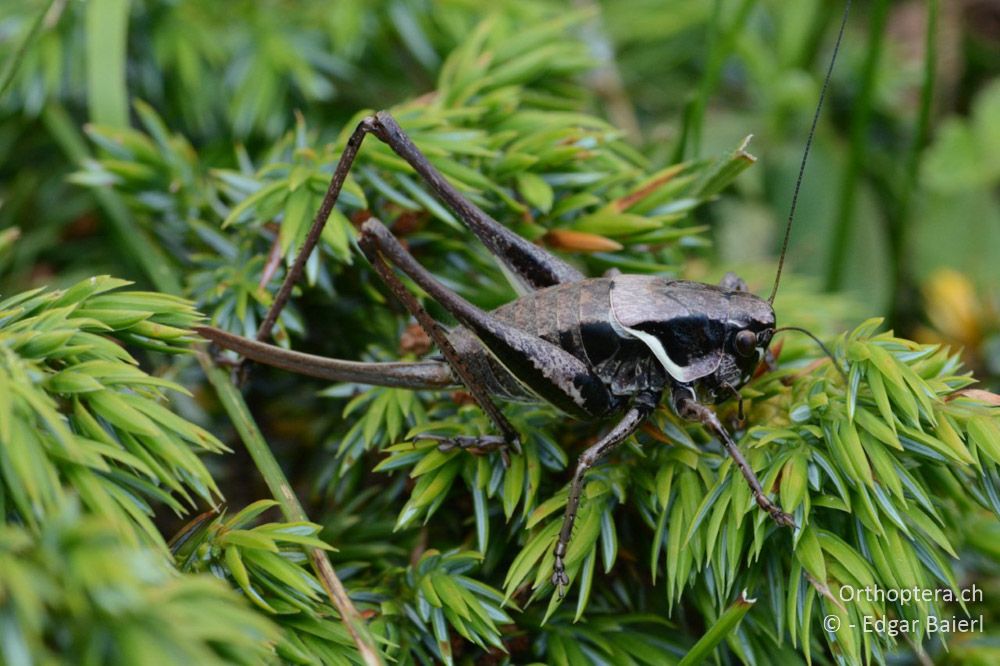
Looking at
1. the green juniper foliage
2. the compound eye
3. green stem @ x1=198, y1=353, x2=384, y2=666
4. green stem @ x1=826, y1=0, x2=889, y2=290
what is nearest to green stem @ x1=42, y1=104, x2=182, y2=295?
the green juniper foliage

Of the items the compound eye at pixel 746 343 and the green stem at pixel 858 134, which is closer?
the compound eye at pixel 746 343

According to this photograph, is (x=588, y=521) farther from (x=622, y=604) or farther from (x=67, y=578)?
(x=67, y=578)

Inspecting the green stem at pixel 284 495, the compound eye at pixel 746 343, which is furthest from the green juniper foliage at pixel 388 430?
the compound eye at pixel 746 343

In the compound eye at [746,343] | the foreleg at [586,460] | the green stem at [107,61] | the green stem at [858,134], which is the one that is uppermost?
the green stem at [107,61]

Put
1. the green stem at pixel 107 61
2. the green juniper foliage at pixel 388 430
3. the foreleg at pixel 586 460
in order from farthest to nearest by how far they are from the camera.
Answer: the green stem at pixel 107 61, the foreleg at pixel 586 460, the green juniper foliage at pixel 388 430

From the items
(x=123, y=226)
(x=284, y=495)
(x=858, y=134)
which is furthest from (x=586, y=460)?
(x=858, y=134)

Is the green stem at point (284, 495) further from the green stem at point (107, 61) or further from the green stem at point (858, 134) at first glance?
the green stem at point (858, 134)

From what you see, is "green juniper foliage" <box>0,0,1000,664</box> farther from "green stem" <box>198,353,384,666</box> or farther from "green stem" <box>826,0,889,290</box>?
"green stem" <box>826,0,889,290</box>

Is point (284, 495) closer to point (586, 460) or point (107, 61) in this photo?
point (586, 460)
